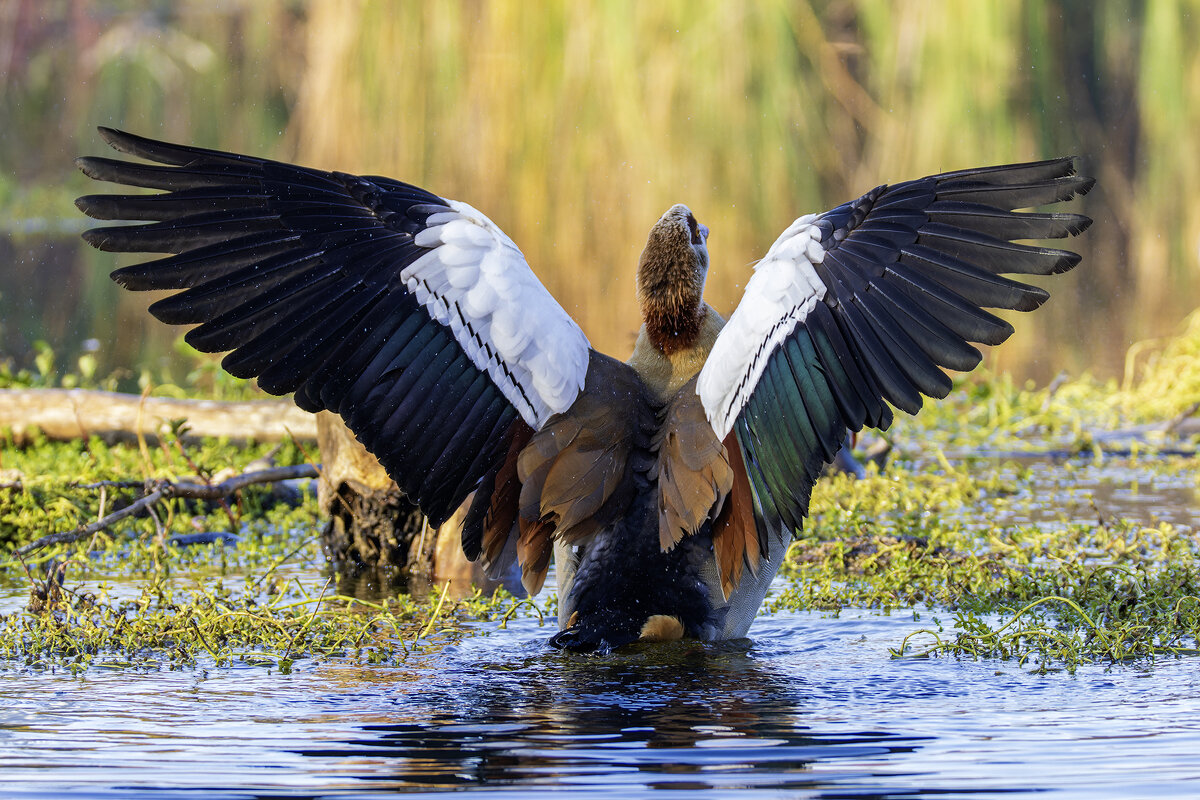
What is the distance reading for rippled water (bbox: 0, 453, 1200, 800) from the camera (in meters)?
3.52

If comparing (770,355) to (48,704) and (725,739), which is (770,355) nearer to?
(725,739)

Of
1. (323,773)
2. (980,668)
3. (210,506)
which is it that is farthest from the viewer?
(210,506)

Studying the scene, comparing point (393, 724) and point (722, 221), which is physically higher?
point (722, 221)

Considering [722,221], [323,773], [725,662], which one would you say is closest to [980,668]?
[725,662]

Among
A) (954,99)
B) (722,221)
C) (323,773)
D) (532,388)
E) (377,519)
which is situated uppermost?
(954,99)

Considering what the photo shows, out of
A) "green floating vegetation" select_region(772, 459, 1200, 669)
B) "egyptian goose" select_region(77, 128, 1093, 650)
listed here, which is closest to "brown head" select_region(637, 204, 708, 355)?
"egyptian goose" select_region(77, 128, 1093, 650)

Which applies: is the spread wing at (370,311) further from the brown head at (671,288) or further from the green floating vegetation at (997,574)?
the green floating vegetation at (997,574)

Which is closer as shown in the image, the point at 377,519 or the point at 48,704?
the point at 48,704

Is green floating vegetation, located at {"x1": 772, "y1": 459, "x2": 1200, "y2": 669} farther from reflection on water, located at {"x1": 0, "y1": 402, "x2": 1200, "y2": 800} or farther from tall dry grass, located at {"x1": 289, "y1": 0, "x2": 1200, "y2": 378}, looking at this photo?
tall dry grass, located at {"x1": 289, "y1": 0, "x2": 1200, "y2": 378}

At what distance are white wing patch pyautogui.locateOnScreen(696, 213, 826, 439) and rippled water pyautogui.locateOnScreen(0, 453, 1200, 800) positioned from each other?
2.76 feet

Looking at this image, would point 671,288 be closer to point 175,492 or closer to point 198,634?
point 198,634

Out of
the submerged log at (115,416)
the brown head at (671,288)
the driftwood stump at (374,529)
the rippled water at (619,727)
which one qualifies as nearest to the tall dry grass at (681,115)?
the submerged log at (115,416)

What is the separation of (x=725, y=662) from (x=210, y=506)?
3.69 meters

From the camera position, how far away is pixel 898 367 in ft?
15.4
